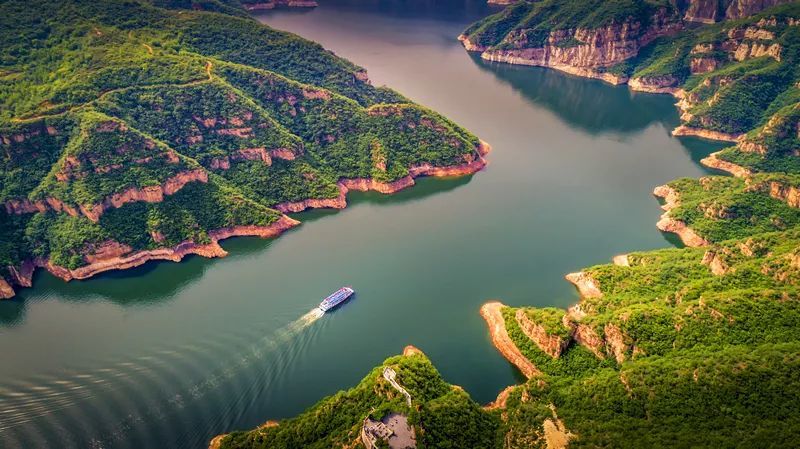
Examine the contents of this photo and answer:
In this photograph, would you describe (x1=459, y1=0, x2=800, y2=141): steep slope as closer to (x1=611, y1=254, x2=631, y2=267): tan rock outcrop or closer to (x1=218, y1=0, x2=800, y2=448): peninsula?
(x1=218, y1=0, x2=800, y2=448): peninsula

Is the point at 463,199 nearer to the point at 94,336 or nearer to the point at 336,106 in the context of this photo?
the point at 336,106

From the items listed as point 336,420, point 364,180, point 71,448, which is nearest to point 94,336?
point 71,448

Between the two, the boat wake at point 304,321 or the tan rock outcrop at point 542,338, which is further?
the boat wake at point 304,321

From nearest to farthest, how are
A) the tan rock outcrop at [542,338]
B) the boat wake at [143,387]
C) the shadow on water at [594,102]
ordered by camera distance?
1. the boat wake at [143,387]
2. the tan rock outcrop at [542,338]
3. the shadow on water at [594,102]

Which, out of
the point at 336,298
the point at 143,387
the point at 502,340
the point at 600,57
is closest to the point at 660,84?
the point at 600,57

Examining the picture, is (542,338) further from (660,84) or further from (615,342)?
(660,84)

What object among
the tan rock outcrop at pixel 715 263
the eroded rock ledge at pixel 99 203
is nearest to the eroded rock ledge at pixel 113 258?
the eroded rock ledge at pixel 99 203

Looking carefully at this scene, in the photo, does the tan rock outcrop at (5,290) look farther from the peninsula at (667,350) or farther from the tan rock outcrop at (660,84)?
the tan rock outcrop at (660,84)
